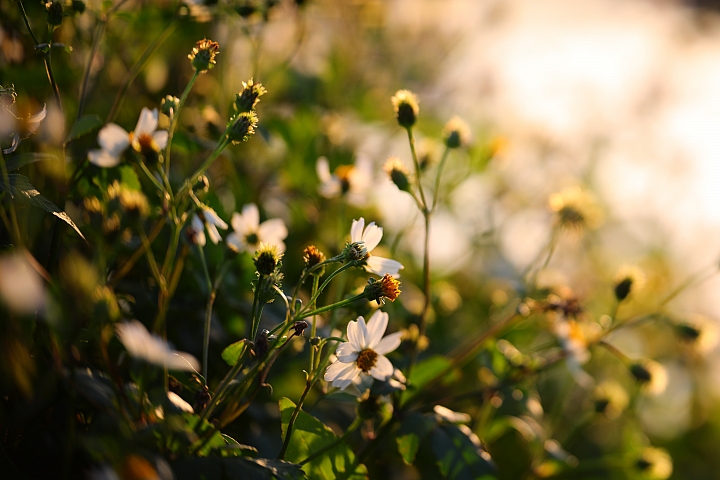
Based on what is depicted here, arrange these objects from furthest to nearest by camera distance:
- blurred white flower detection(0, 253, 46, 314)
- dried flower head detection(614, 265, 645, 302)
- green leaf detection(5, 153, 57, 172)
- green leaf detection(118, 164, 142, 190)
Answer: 1. dried flower head detection(614, 265, 645, 302)
2. green leaf detection(118, 164, 142, 190)
3. green leaf detection(5, 153, 57, 172)
4. blurred white flower detection(0, 253, 46, 314)

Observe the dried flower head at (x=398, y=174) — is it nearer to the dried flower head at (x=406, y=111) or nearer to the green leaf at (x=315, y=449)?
the dried flower head at (x=406, y=111)

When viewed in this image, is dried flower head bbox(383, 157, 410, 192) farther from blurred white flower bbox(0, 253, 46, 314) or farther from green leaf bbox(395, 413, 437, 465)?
blurred white flower bbox(0, 253, 46, 314)

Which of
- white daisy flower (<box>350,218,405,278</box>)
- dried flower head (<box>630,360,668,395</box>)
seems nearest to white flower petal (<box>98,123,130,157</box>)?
white daisy flower (<box>350,218,405,278</box>)

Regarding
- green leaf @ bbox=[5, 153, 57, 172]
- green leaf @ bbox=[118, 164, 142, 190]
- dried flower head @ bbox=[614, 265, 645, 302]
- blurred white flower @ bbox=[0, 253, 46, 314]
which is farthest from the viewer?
dried flower head @ bbox=[614, 265, 645, 302]

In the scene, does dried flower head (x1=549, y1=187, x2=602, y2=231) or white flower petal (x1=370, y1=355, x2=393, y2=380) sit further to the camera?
dried flower head (x1=549, y1=187, x2=602, y2=231)

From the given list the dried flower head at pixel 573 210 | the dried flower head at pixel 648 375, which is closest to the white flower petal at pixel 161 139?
the dried flower head at pixel 573 210

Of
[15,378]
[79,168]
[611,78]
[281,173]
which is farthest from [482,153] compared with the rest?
[611,78]

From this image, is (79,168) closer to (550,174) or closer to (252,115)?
(252,115)
